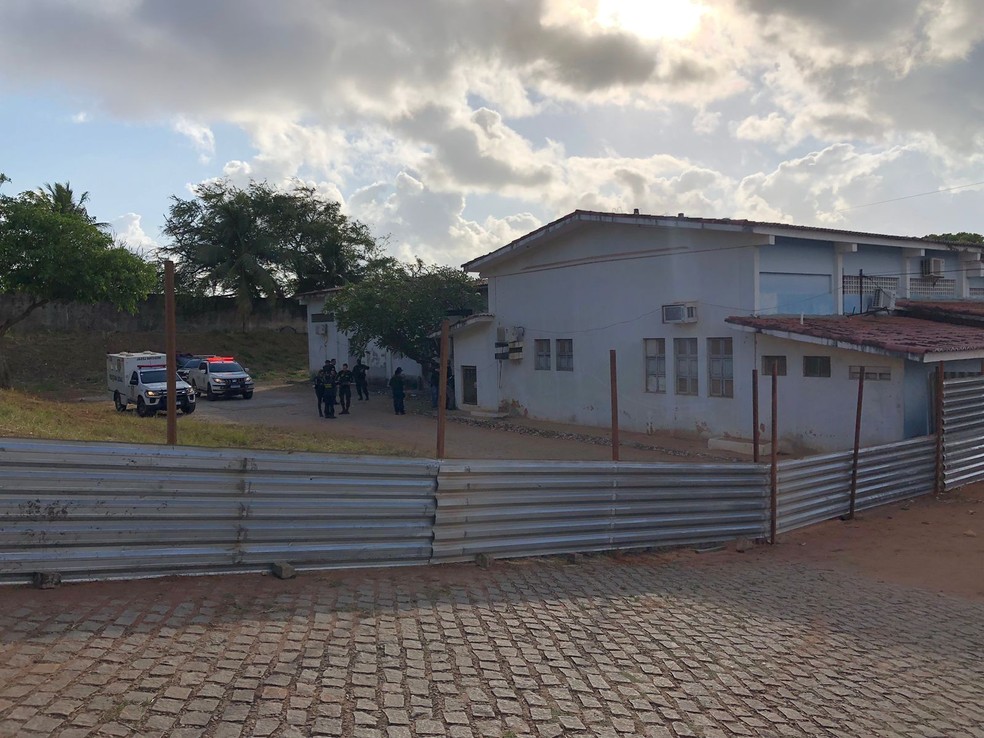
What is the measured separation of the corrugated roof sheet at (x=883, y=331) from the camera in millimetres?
15078

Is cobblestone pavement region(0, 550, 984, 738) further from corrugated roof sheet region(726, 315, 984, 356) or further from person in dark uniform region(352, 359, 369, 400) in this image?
person in dark uniform region(352, 359, 369, 400)

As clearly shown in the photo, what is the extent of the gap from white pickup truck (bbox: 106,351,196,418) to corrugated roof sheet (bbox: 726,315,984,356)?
16.2m

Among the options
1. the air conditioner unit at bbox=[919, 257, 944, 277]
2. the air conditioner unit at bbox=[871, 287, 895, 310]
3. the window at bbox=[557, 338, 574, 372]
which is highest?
the air conditioner unit at bbox=[919, 257, 944, 277]

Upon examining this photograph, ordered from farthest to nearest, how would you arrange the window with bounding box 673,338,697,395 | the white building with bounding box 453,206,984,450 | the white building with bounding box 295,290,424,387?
the white building with bounding box 295,290,424,387 < the window with bounding box 673,338,697,395 < the white building with bounding box 453,206,984,450

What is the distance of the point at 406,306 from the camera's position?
28109 mm

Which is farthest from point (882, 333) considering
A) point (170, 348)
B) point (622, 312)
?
point (170, 348)

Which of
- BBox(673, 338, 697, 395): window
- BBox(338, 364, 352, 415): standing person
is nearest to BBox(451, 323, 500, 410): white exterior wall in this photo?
BBox(338, 364, 352, 415): standing person

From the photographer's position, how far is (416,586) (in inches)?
264

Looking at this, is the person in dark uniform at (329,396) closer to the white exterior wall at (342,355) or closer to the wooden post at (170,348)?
the white exterior wall at (342,355)

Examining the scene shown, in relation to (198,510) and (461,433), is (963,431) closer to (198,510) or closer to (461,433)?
(461,433)

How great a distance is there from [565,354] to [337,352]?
632 inches

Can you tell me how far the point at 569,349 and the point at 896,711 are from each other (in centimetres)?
1858

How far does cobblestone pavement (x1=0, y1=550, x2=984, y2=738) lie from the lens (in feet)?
13.9

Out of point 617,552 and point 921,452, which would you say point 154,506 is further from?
point 921,452
